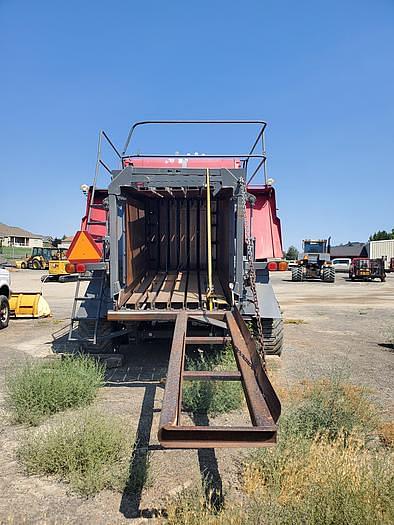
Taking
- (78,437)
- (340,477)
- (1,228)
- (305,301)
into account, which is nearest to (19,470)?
(78,437)

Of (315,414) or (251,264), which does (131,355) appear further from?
(315,414)

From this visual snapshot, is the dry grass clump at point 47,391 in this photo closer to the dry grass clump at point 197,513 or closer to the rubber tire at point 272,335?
the dry grass clump at point 197,513

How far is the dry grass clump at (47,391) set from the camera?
14.3 feet

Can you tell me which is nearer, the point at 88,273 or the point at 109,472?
the point at 109,472

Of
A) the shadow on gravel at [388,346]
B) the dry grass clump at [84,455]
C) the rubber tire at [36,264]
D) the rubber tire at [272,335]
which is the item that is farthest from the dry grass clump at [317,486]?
the rubber tire at [36,264]

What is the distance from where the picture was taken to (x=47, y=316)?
38.9ft

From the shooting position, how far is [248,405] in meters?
2.90

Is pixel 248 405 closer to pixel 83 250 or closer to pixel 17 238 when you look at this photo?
pixel 83 250

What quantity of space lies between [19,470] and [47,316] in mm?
8928

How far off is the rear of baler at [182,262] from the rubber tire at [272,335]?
2 centimetres

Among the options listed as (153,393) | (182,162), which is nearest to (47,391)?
(153,393)

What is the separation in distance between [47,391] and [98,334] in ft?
5.11

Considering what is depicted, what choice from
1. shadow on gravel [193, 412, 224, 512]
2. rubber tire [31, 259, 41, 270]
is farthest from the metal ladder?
rubber tire [31, 259, 41, 270]

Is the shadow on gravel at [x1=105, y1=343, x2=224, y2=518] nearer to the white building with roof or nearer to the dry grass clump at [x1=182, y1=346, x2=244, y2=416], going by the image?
the dry grass clump at [x1=182, y1=346, x2=244, y2=416]
